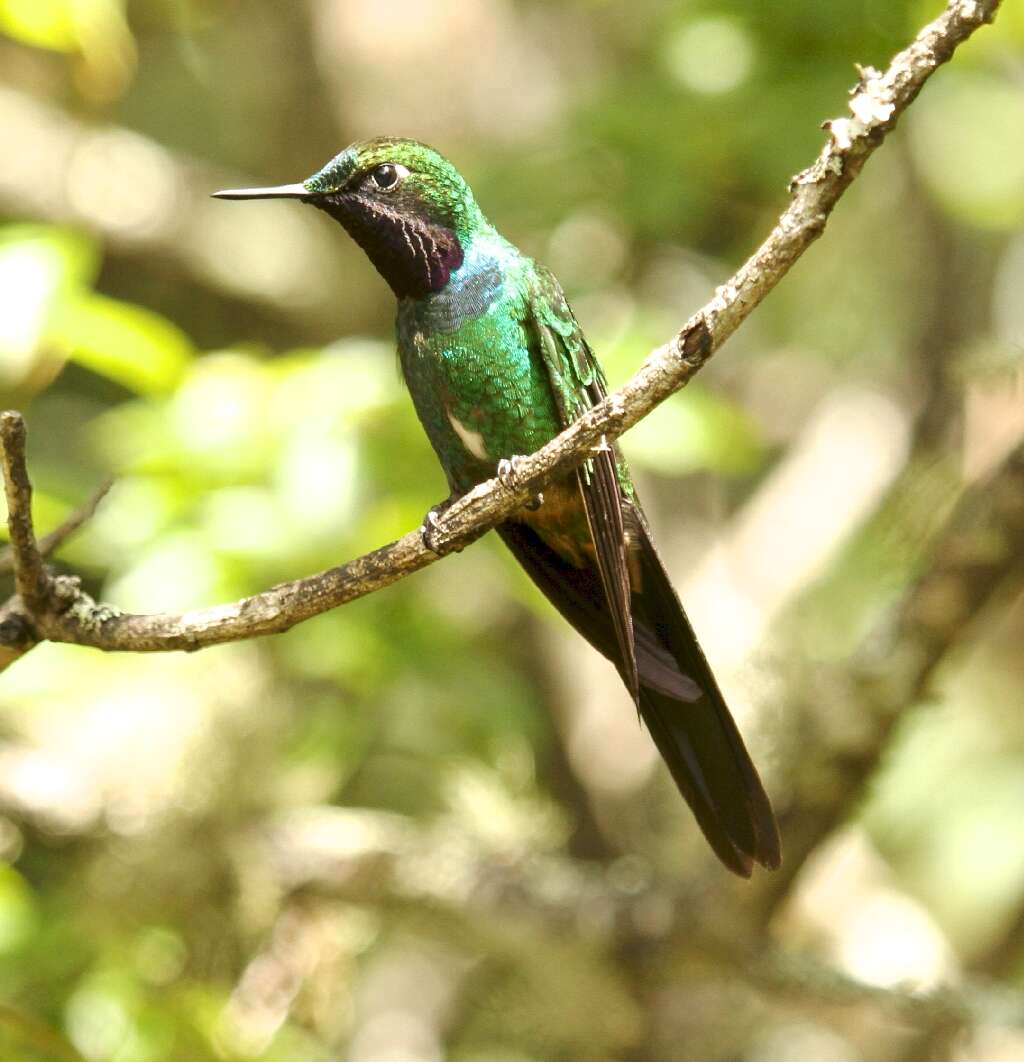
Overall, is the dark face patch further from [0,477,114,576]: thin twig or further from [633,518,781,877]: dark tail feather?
[0,477,114,576]: thin twig

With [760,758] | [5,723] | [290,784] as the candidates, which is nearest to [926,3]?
[760,758]

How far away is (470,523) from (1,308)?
1172 millimetres

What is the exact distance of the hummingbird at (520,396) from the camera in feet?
10.1

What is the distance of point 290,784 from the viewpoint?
4.52m

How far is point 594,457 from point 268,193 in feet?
2.67

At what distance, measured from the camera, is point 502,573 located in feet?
14.2

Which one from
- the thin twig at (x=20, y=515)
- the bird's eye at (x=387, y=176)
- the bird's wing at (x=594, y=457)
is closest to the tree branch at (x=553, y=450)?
the thin twig at (x=20, y=515)

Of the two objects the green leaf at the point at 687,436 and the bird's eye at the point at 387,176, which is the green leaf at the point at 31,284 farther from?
the green leaf at the point at 687,436

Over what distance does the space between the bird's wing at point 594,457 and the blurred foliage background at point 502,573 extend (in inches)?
14.6

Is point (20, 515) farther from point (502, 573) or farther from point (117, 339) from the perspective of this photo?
point (502, 573)

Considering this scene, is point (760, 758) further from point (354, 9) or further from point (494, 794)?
point (354, 9)

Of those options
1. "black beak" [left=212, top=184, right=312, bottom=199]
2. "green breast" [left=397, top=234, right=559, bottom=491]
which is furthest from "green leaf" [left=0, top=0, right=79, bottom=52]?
"green breast" [left=397, top=234, right=559, bottom=491]

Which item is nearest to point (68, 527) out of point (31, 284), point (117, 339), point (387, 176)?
point (31, 284)

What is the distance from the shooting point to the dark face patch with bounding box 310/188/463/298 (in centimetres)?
328
